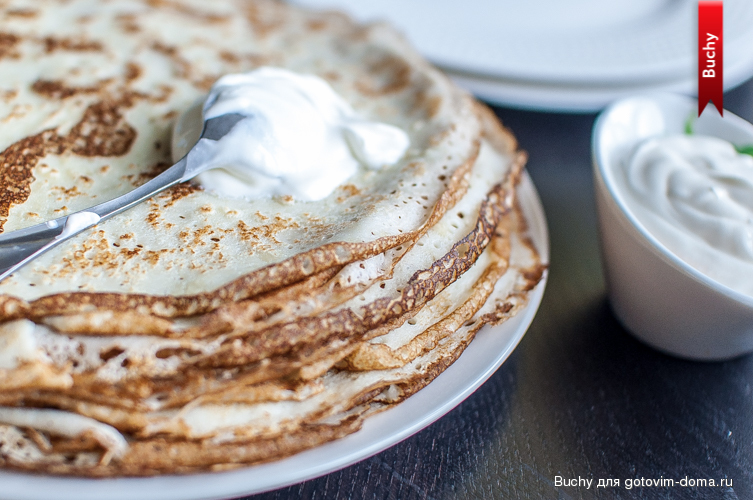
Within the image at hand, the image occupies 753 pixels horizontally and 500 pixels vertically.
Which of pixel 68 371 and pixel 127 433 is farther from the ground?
pixel 68 371

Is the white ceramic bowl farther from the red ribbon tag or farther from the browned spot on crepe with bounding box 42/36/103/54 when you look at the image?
the browned spot on crepe with bounding box 42/36/103/54

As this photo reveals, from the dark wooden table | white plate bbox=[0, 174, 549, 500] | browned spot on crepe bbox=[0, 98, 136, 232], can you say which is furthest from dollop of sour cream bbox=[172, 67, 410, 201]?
the dark wooden table

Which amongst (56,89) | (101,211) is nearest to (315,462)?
(101,211)

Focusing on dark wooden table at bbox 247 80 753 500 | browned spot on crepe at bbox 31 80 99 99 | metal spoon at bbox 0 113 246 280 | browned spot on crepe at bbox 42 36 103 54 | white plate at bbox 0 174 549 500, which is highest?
browned spot on crepe at bbox 42 36 103 54

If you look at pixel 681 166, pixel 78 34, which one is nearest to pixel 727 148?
pixel 681 166

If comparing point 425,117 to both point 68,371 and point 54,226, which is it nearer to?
point 54,226

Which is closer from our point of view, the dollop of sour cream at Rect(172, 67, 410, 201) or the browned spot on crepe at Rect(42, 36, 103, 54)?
the dollop of sour cream at Rect(172, 67, 410, 201)

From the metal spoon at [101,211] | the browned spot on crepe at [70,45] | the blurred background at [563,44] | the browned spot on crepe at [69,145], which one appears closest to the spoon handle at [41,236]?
the metal spoon at [101,211]
